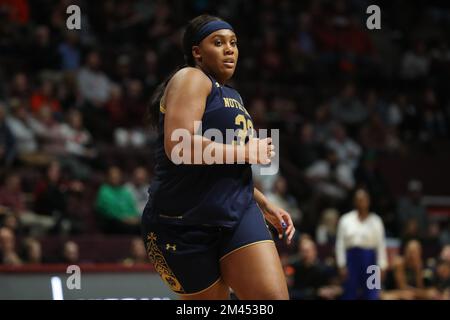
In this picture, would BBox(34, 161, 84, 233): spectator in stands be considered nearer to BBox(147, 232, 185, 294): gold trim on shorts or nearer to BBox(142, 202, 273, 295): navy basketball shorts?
BBox(147, 232, 185, 294): gold trim on shorts

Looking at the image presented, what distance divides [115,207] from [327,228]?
3.21m

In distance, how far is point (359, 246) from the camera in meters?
10.9

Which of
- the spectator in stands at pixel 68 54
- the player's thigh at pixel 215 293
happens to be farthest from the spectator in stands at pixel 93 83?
the player's thigh at pixel 215 293

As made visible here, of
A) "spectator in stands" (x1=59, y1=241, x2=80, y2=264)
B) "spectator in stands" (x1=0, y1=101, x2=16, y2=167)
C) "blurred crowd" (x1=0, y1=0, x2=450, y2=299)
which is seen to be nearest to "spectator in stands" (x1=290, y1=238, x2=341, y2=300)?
"blurred crowd" (x1=0, y1=0, x2=450, y2=299)

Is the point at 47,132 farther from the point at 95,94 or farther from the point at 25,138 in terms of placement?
the point at 95,94

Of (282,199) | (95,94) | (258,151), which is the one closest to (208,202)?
(258,151)

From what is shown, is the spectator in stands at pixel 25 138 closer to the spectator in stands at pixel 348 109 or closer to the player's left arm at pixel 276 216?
the spectator in stands at pixel 348 109

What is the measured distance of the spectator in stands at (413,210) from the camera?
528 inches

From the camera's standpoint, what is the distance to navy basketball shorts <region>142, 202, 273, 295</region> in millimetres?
4199

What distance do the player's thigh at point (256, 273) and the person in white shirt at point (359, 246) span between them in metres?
6.79

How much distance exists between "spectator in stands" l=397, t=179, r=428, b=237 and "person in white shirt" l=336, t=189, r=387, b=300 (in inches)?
93.6
